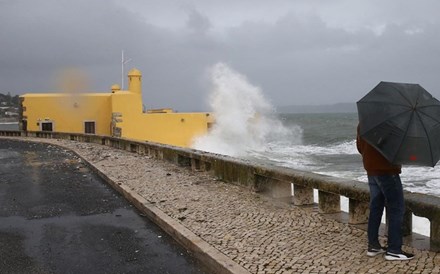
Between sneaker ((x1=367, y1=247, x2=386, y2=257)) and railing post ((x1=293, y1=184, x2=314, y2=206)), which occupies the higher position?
railing post ((x1=293, y1=184, x2=314, y2=206))

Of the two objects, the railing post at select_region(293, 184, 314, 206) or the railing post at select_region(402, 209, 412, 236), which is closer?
the railing post at select_region(402, 209, 412, 236)

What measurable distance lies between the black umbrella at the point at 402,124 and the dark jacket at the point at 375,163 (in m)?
0.26

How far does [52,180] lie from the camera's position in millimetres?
11641

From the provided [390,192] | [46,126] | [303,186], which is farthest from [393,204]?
[46,126]

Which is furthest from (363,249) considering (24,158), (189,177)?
(24,158)

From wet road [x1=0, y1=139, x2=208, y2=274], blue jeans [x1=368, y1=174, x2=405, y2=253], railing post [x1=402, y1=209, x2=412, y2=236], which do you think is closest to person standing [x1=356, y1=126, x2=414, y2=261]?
blue jeans [x1=368, y1=174, x2=405, y2=253]

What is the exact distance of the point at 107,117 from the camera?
32844 mm

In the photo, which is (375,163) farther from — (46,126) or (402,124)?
(46,126)

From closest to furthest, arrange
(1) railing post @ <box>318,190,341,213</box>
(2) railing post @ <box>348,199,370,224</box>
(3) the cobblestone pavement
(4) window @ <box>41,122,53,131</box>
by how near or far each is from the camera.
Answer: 1. (3) the cobblestone pavement
2. (2) railing post @ <box>348,199,370,224</box>
3. (1) railing post @ <box>318,190,341,213</box>
4. (4) window @ <box>41,122,53,131</box>

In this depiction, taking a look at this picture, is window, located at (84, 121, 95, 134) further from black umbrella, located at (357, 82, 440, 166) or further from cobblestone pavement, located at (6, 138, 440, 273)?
black umbrella, located at (357, 82, 440, 166)

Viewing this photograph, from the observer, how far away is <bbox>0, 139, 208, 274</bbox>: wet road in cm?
525

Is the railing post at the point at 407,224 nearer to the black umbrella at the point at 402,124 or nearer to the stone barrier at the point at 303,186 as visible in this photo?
the stone barrier at the point at 303,186

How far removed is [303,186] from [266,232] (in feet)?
4.66

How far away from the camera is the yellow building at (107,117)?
31219 mm
